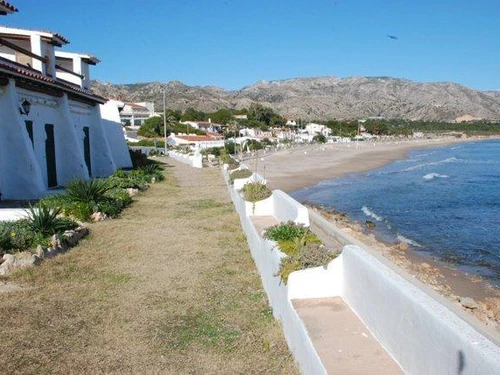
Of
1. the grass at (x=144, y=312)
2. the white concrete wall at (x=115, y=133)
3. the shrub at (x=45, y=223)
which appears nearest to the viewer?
the grass at (x=144, y=312)

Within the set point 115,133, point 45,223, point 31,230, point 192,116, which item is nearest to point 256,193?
point 45,223

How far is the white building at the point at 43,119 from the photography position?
14445 mm

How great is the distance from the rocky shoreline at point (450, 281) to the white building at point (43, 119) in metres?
10.9

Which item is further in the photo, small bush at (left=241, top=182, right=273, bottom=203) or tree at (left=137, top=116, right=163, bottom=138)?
tree at (left=137, top=116, right=163, bottom=138)

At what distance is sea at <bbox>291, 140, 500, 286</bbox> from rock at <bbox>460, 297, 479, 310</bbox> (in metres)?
2.54

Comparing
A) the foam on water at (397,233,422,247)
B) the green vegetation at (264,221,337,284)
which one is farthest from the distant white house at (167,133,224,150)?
the green vegetation at (264,221,337,284)

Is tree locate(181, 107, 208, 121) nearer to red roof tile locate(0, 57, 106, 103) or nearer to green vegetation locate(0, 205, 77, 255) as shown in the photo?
red roof tile locate(0, 57, 106, 103)

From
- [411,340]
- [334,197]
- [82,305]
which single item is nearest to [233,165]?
[334,197]

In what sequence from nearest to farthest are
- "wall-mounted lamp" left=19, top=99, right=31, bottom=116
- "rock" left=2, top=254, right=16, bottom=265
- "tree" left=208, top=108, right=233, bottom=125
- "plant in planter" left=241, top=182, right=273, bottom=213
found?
"rock" left=2, top=254, right=16, bottom=265, "plant in planter" left=241, top=182, right=273, bottom=213, "wall-mounted lamp" left=19, top=99, right=31, bottom=116, "tree" left=208, top=108, right=233, bottom=125

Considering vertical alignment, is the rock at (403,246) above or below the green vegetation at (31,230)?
below

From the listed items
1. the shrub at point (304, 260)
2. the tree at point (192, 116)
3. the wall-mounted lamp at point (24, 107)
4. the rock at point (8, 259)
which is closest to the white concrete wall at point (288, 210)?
the shrub at point (304, 260)

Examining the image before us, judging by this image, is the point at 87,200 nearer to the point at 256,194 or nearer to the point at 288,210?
the point at 256,194

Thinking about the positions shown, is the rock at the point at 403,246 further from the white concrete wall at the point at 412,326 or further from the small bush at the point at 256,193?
the white concrete wall at the point at 412,326

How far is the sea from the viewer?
1574 centimetres
